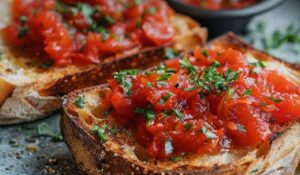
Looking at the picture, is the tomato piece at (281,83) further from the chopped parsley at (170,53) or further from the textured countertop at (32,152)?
the textured countertop at (32,152)

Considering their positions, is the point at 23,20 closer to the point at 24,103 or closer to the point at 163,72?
the point at 24,103

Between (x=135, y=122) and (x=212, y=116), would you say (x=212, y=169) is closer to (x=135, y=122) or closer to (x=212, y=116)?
(x=212, y=116)

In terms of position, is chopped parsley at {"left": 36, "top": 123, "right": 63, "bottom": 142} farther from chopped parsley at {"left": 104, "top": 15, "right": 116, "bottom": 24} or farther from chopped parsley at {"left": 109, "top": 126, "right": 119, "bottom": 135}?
chopped parsley at {"left": 104, "top": 15, "right": 116, "bottom": 24}

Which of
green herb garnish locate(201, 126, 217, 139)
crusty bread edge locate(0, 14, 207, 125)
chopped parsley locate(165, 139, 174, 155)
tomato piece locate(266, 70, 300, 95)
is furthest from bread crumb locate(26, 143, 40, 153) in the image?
tomato piece locate(266, 70, 300, 95)

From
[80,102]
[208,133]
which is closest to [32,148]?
[80,102]

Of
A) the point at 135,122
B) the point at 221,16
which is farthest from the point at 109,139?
the point at 221,16

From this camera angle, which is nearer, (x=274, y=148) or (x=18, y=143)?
(x=274, y=148)

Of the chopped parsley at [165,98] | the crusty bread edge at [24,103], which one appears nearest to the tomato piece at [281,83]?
the chopped parsley at [165,98]
